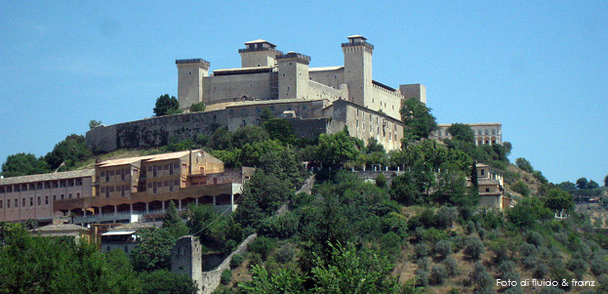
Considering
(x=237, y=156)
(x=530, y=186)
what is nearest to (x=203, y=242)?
(x=237, y=156)

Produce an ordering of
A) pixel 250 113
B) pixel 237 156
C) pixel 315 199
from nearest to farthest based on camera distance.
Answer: pixel 315 199 < pixel 237 156 < pixel 250 113

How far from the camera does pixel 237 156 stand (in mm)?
76750

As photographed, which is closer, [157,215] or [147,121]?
[157,215]

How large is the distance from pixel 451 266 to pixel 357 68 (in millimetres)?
40262

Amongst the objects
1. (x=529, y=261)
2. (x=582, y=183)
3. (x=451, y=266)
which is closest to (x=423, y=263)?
(x=451, y=266)

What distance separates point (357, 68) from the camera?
332ft

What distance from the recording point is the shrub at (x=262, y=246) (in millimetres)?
63719

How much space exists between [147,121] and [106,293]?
50.9 m

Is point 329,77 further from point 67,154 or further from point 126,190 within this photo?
point 126,190

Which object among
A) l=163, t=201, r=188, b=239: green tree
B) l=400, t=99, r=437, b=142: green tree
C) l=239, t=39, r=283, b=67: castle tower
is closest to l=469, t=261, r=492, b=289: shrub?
l=163, t=201, r=188, b=239: green tree

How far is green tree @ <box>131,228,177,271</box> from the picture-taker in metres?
62.4

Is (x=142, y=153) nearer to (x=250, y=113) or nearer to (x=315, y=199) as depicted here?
(x=250, y=113)

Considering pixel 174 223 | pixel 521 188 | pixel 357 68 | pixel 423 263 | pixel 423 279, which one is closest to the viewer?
pixel 423 279

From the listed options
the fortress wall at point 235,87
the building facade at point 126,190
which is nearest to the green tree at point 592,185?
the fortress wall at point 235,87
